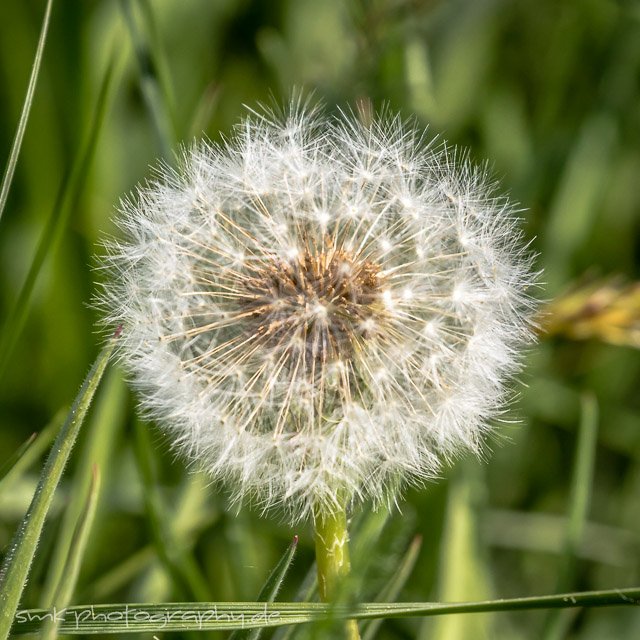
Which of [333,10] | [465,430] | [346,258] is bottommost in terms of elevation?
[465,430]

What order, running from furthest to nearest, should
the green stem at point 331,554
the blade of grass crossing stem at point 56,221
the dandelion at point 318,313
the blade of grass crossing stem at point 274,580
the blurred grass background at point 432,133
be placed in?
1. the blurred grass background at point 432,133
2. the blade of grass crossing stem at point 56,221
3. the dandelion at point 318,313
4. the green stem at point 331,554
5. the blade of grass crossing stem at point 274,580

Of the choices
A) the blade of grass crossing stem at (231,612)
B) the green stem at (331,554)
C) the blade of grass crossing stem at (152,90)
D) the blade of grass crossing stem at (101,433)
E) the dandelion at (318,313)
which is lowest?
the blade of grass crossing stem at (231,612)

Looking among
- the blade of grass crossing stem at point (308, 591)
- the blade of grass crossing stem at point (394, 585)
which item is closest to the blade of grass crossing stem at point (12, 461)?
the blade of grass crossing stem at point (308, 591)

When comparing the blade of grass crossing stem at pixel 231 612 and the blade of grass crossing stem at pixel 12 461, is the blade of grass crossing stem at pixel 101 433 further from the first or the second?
the blade of grass crossing stem at pixel 231 612

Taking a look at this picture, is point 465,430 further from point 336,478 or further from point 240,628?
point 240,628

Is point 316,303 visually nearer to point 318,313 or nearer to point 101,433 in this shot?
point 318,313

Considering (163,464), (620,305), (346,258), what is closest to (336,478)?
(346,258)

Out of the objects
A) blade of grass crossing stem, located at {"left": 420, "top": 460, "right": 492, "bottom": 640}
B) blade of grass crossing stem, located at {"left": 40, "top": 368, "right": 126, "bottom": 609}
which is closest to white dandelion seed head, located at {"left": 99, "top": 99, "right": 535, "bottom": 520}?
blade of grass crossing stem, located at {"left": 40, "top": 368, "right": 126, "bottom": 609}
